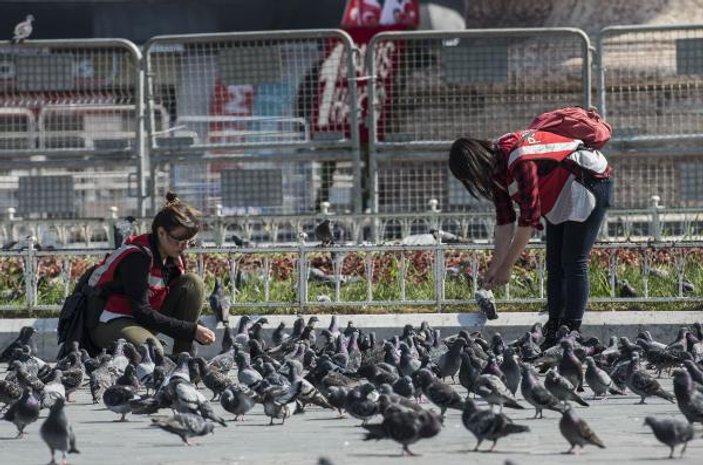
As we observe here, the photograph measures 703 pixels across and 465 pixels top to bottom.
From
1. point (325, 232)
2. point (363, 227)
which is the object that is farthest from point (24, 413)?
point (363, 227)

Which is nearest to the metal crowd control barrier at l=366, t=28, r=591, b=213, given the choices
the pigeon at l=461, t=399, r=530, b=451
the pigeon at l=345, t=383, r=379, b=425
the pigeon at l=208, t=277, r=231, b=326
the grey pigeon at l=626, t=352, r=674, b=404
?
the pigeon at l=208, t=277, r=231, b=326

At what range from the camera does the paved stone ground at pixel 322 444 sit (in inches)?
332

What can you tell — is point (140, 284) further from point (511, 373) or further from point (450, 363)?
point (511, 373)

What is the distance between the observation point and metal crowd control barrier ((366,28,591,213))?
57.4ft

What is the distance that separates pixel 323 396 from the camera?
10.8 meters

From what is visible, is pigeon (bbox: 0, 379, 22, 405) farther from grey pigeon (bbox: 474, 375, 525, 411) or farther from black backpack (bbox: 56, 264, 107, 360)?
grey pigeon (bbox: 474, 375, 525, 411)

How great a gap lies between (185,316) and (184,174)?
559 cm

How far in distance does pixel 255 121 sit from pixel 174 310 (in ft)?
18.1

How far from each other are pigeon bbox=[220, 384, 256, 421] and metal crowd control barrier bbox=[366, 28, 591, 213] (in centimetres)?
741

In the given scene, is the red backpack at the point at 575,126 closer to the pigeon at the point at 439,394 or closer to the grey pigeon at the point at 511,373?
the grey pigeon at the point at 511,373

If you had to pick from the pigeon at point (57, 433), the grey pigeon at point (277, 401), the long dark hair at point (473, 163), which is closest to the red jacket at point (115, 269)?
the long dark hair at point (473, 163)

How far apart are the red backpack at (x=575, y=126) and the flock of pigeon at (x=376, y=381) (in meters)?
1.21

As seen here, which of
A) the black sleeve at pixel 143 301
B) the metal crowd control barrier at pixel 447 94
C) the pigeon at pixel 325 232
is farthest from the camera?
the metal crowd control barrier at pixel 447 94

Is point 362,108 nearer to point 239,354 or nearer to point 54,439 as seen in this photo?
point 239,354
